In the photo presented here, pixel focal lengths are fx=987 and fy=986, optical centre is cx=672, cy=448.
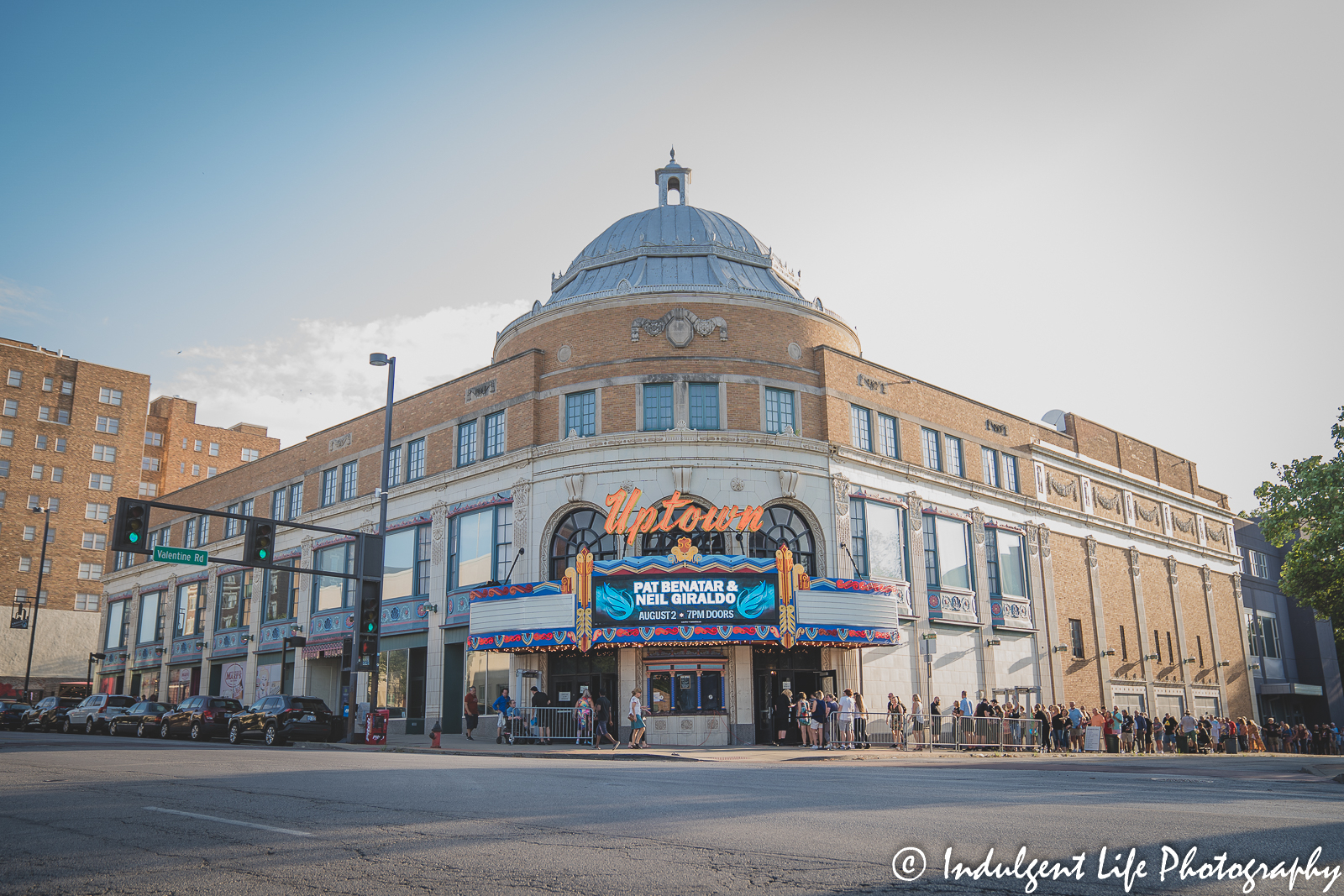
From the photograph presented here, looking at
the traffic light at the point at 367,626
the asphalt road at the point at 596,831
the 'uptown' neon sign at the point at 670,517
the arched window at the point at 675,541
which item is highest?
the 'uptown' neon sign at the point at 670,517

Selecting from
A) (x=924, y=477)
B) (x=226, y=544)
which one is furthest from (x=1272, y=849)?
(x=226, y=544)

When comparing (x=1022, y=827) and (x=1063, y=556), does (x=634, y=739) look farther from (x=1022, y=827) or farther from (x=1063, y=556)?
(x=1063, y=556)

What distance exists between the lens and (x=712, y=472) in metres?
34.4

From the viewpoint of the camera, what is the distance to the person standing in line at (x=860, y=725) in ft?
105

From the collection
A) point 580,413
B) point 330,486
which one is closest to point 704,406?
point 580,413

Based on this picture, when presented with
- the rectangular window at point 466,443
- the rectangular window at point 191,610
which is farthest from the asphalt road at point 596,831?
the rectangular window at point 191,610

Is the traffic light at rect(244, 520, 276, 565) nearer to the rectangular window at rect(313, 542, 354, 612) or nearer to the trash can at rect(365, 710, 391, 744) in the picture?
the trash can at rect(365, 710, 391, 744)

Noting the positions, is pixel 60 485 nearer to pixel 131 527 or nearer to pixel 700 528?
pixel 131 527

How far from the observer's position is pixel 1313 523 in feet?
133

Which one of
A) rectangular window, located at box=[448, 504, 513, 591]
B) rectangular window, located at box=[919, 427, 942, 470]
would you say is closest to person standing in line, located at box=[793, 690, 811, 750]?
rectangular window, located at box=[448, 504, 513, 591]

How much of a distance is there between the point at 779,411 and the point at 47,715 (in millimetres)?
32543

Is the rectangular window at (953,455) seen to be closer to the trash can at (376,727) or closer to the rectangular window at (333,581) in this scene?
the trash can at (376,727)

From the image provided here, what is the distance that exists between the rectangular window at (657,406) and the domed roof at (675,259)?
4.22 metres

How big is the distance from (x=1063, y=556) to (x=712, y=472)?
21491 mm
